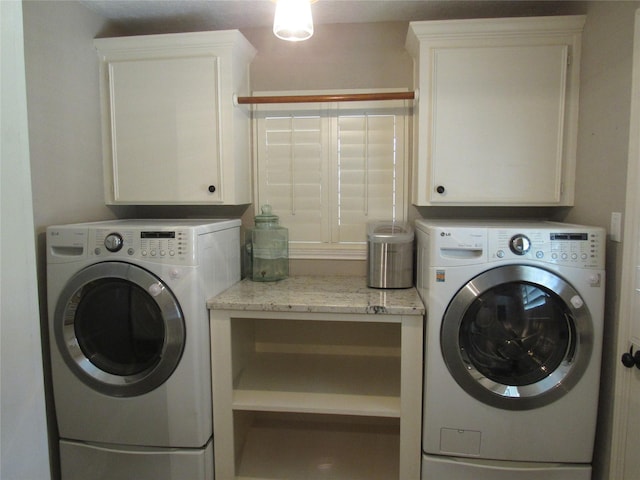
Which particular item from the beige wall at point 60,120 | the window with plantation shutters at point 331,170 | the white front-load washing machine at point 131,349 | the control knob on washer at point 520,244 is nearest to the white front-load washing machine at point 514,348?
the control knob on washer at point 520,244

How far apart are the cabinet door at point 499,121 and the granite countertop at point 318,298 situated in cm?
63

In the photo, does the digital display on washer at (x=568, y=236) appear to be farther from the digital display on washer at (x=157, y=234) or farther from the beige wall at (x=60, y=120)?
the beige wall at (x=60, y=120)

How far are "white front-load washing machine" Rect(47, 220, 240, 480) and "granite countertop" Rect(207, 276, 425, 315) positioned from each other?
17cm

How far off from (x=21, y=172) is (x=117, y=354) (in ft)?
4.39

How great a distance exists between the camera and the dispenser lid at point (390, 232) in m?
1.95

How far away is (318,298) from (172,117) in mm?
1205

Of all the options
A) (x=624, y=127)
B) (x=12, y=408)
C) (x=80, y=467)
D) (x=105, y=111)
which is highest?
(x=105, y=111)

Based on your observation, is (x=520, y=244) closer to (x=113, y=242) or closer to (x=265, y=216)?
(x=265, y=216)

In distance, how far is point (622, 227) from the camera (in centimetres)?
148

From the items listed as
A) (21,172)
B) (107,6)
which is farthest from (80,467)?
(107,6)

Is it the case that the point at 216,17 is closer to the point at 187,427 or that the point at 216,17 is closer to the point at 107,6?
the point at 107,6

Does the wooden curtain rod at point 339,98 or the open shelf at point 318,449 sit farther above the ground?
the wooden curtain rod at point 339,98

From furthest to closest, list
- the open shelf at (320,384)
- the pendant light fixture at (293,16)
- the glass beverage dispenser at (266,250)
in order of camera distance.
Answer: the glass beverage dispenser at (266,250)
the open shelf at (320,384)
the pendant light fixture at (293,16)

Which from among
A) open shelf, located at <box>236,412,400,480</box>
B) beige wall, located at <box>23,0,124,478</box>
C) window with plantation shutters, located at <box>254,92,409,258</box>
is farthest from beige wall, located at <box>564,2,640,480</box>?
beige wall, located at <box>23,0,124,478</box>
